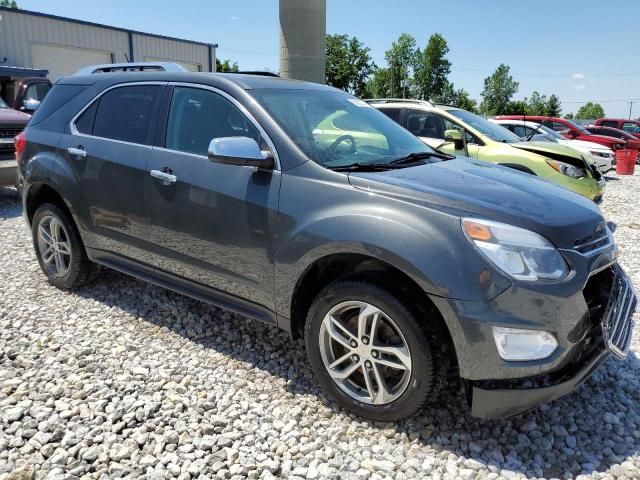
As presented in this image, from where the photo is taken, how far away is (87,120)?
3984mm

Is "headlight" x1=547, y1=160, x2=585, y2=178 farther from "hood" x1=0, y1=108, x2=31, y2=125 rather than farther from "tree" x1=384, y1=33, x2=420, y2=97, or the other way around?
"tree" x1=384, y1=33, x2=420, y2=97

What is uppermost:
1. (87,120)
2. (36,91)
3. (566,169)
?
(36,91)

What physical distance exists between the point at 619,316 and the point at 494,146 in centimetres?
559

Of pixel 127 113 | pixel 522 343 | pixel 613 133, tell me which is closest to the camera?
pixel 522 343

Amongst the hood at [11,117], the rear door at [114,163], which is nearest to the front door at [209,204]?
the rear door at [114,163]

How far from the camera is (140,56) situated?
2967 cm

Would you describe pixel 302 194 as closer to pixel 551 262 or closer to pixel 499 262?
pixel 499 262

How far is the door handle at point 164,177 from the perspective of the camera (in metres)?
3.28

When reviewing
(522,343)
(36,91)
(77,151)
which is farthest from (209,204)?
(36,91)

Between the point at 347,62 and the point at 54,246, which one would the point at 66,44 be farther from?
the point at 347,62

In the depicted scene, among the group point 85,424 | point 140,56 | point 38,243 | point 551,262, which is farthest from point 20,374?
point 140,56

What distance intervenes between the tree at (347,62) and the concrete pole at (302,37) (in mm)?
54456

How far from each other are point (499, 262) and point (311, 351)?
113 centimetres

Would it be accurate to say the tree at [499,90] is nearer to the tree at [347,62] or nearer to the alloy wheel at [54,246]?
the tree at [347,62]
